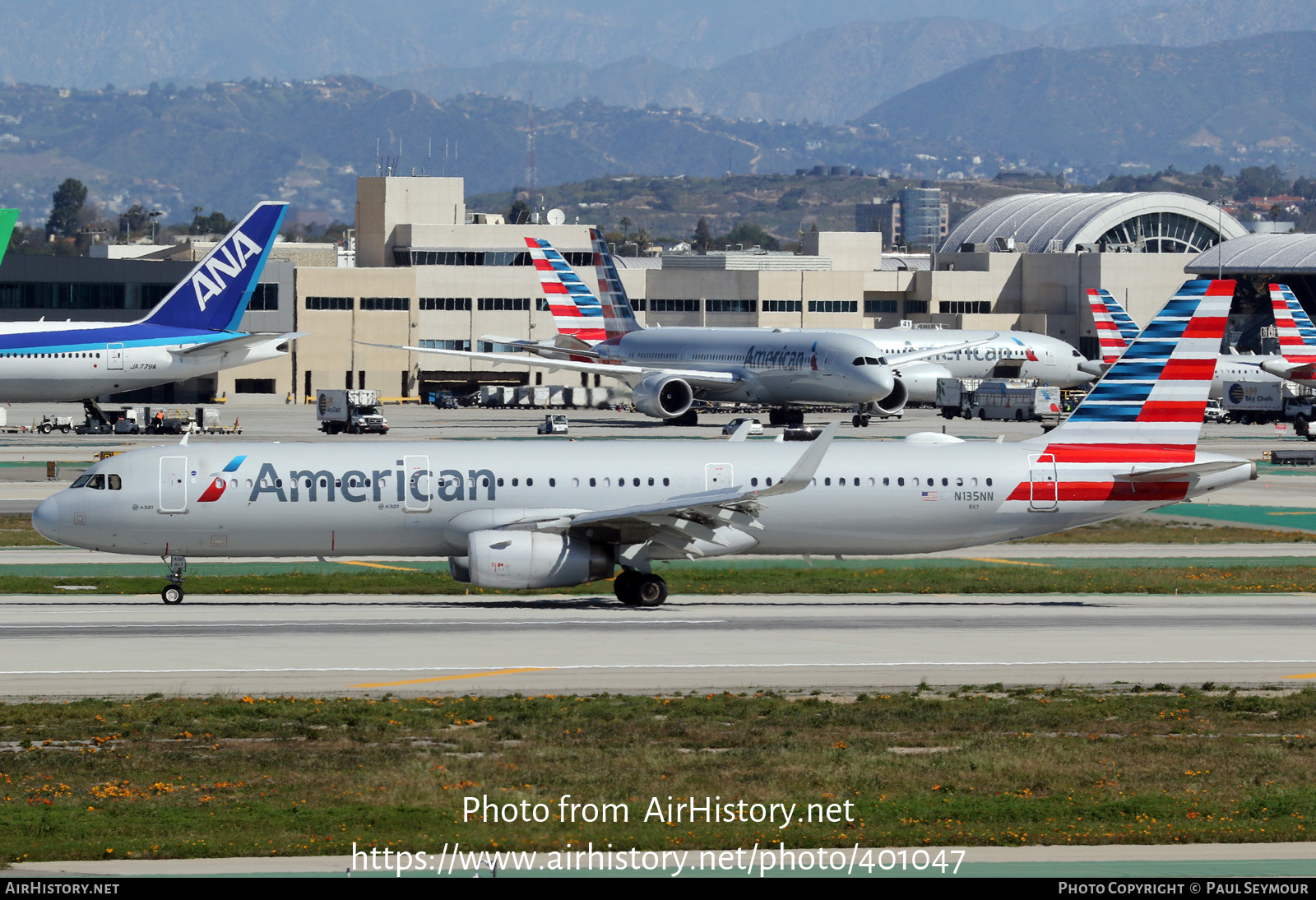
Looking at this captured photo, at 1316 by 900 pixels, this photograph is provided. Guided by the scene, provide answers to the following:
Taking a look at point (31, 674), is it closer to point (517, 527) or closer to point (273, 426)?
point (517, 527)

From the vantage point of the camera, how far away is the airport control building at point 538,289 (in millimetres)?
148750

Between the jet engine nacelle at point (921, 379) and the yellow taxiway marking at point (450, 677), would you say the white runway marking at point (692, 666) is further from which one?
the jet engine nacelle at point (921, 379)

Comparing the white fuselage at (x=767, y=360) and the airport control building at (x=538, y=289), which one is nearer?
the white fuselage at (x=767, y=360)

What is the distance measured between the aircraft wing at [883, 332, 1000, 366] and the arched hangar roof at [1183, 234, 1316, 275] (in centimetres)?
4886

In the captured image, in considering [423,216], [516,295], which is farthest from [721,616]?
[423,216]

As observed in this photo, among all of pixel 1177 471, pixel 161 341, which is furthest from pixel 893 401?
pixel 1177 471

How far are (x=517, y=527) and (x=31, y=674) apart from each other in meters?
12.8

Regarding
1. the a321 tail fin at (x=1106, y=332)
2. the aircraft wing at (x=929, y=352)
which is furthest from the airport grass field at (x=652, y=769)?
the a321 tail fin at (x=1106, y=332)

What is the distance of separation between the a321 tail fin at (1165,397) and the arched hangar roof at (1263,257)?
130067mm

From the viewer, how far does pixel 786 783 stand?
21297 mm

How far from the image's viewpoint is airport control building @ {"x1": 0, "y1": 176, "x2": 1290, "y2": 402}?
14875 cm

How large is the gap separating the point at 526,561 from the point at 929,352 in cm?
8255

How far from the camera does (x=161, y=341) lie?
288 feet
